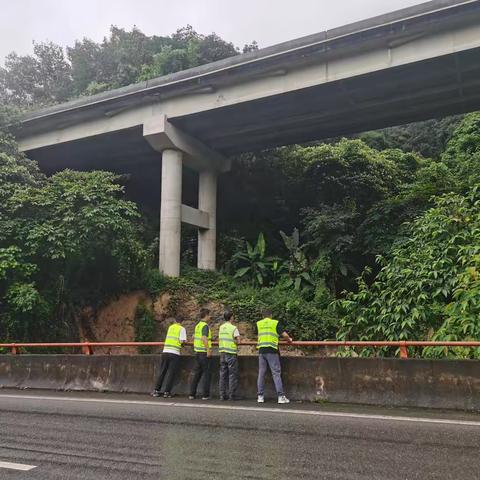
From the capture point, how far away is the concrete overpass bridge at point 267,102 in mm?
17531

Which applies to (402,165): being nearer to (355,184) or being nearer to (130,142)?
(355,184)

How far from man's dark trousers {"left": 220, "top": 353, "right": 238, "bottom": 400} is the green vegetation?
3.21 m

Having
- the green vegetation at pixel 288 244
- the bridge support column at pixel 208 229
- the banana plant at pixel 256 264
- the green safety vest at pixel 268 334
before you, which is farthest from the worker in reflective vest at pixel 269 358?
the bridge support column at pixel 208 229

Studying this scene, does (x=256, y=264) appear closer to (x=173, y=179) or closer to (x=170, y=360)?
(x=173, y=179)

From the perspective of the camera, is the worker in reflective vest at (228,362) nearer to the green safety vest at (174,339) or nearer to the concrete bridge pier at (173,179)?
the green safety vest at (174,339)

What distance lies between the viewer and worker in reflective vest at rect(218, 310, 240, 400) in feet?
30.9

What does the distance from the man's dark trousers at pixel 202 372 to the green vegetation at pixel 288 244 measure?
3400 millimetres

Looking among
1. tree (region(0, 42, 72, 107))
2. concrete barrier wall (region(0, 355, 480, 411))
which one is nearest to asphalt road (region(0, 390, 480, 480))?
concrete barrier wall (region(0, 355, 480, 411))

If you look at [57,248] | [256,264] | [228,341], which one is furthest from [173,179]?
[228,341]

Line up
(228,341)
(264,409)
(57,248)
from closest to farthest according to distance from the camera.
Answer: (264,409), (228,341), (57,248)

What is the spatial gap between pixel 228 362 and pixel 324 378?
1688mm

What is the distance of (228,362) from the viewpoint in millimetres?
9492

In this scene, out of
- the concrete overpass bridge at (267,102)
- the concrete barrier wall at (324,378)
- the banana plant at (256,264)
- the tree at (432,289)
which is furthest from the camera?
the banana plant at (256,264)

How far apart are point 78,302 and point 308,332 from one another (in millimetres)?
8878
